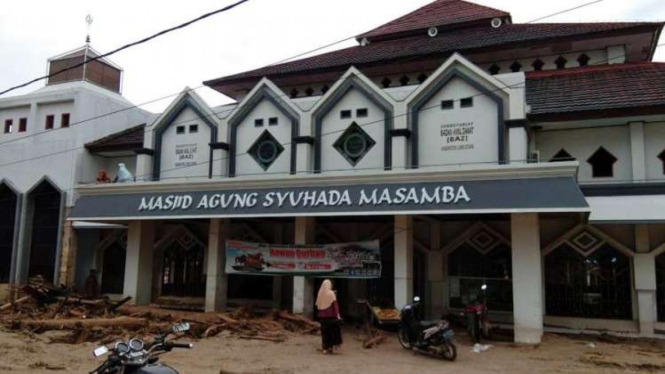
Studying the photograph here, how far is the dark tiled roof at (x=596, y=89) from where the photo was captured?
15.8 meters

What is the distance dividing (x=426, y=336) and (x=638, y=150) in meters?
8.84

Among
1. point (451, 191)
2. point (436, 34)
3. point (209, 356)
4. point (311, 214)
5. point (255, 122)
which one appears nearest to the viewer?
point (209, 356)

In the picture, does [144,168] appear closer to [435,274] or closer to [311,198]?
[311,198]

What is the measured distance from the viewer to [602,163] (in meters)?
16.8

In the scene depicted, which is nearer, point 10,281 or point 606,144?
point 606,144

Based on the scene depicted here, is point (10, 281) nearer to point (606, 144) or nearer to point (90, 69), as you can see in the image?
point (90, 69)

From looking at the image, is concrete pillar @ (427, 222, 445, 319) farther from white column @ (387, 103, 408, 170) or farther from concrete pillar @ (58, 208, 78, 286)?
concrete pillar @ (58, 208, 78, 286)

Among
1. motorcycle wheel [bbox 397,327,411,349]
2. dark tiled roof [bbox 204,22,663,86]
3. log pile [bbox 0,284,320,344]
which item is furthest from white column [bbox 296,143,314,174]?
motorcycle wheel [bbox 397,327,411,349]

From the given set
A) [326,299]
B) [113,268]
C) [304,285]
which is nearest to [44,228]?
[113,268]

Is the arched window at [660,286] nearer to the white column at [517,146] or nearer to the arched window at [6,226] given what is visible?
the white column at [517,146]

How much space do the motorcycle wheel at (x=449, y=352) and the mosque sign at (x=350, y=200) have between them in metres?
3.33

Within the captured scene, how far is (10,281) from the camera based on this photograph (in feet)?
74.9

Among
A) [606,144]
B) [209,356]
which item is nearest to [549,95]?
[606,144]

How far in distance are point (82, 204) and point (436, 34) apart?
15397 mm
